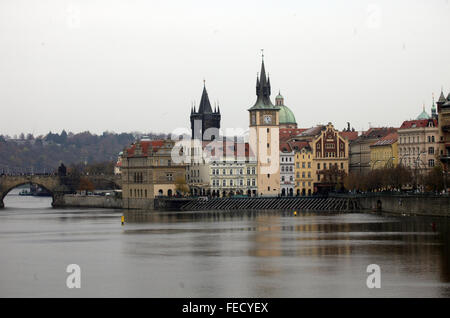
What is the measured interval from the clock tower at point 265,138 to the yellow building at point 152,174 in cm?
1135

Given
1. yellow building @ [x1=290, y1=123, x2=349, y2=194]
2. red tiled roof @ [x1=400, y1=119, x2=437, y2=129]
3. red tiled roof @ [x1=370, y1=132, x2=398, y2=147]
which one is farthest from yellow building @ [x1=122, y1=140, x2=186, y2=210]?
red tiled roof @ [x1=400, y1=119, x2=437, y2=129]

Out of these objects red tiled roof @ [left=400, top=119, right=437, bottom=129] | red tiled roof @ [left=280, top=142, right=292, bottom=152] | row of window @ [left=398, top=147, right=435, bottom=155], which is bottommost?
row of window @ [left=398, top=147, right=435, bottom=155]

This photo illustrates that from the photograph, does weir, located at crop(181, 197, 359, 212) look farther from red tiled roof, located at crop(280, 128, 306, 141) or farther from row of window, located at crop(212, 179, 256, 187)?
red tiled roof, located at crop(280, 128, 306, 141)

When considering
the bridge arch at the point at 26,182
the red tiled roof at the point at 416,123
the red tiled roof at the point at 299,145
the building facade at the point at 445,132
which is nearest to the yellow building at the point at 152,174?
the red tiled roof at the point at 299,145

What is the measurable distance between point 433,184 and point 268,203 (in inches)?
1245

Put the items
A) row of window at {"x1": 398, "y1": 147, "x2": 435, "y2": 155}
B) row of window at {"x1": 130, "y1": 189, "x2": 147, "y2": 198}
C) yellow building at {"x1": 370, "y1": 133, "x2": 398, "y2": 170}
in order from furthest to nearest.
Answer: row of window at {"x1": 130, "y1": 189, "x2": 147, "y2": 198}
yellow building at {"x1": 370, "y1": 133, "x2": 398, "y2": 170}
row of window at {"x1": 398, "y1": 147, "x2": 435, "y2": 155}

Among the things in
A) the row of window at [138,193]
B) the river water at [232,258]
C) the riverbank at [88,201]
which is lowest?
the river water at [232,258]

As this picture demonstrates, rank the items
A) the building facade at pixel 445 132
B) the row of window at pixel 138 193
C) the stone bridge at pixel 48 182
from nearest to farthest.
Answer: the building facade at pixel 445 132
the row of window at pixel 138 193
the stone bridge at pixel 48 182

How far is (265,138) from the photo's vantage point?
6521 inches

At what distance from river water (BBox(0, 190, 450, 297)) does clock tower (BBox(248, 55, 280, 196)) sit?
54.9m

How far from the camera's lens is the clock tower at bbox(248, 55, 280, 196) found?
166 meters

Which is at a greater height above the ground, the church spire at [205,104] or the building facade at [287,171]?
the church spire at [205,104]

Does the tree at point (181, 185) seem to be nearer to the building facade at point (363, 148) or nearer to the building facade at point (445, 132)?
the building facade at point (363, 148)

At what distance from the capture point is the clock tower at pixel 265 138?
166m
